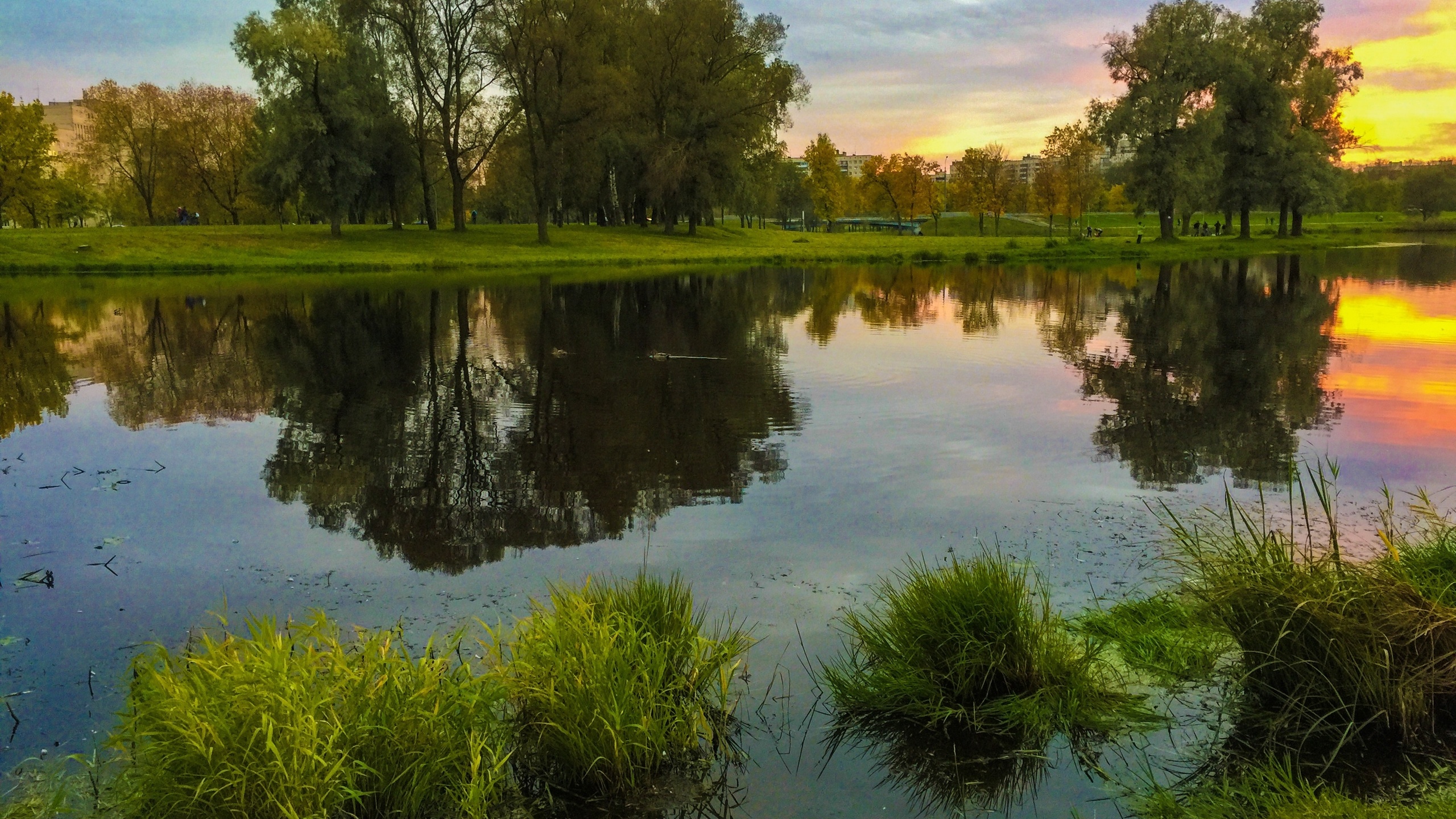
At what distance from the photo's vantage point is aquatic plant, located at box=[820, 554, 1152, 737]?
596cm

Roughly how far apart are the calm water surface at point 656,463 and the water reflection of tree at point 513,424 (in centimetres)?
7

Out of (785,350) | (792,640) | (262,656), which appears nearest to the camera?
(262,656)

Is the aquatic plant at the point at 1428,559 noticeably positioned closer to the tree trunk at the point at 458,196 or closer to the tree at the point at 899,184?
the tree trunk at the point at 458,196

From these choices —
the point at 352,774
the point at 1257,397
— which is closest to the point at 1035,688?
the point at 352,774

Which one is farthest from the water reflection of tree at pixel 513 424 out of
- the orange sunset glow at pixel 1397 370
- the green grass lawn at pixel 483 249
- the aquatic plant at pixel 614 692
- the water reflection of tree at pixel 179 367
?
the green grass lawn at pixel 483 249

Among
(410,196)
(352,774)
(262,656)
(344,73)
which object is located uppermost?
(344,73)

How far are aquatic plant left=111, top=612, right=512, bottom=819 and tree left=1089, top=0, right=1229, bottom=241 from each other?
6674 centimetres

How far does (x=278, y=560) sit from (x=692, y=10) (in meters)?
59.9

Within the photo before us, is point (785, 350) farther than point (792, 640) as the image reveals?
Yes

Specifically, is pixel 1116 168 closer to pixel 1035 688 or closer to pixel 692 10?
pixel 692 10

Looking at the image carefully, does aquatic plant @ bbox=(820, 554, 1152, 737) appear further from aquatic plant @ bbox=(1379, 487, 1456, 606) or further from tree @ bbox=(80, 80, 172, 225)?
tree @ bbox=(80, 80, 172, 225)

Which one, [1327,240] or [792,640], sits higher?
[1327,240]

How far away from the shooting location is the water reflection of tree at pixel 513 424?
32.6ft

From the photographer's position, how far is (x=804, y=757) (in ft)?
18.7
